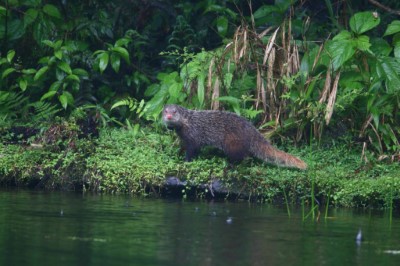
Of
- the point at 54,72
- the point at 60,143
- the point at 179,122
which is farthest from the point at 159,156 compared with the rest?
the point at 54,72

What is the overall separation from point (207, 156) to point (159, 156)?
0.65m

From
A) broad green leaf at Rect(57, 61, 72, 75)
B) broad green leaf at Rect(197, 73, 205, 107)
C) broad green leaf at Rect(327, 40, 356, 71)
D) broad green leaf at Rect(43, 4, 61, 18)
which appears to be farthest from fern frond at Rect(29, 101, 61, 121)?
broad green leaf at Rect(327, 40, 356, 71)

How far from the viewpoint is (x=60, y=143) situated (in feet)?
42.0

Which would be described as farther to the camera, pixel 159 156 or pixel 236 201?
pixel 159 156

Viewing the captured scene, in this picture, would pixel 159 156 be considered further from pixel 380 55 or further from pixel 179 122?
pixel 380 55

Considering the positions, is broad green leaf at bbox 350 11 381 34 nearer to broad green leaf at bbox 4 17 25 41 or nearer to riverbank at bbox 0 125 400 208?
riverbank at bbox 0 125 400 208

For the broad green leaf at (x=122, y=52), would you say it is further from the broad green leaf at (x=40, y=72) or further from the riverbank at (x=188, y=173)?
the riverbank at (x=188, y=173)

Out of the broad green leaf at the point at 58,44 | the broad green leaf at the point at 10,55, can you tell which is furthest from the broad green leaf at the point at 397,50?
the broad green leaf at the point at 10,55

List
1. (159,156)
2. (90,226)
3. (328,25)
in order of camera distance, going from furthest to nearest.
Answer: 1. (328,25)
2. (159,156)
3. (90,226)

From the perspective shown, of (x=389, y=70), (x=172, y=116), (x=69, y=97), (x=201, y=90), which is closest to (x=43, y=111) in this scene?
(x=69, y=97)

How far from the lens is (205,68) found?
43.7 ft

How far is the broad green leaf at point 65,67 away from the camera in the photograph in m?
14.2

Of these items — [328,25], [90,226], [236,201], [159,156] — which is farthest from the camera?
[328,25]

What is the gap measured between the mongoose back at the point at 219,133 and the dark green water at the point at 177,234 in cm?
126
